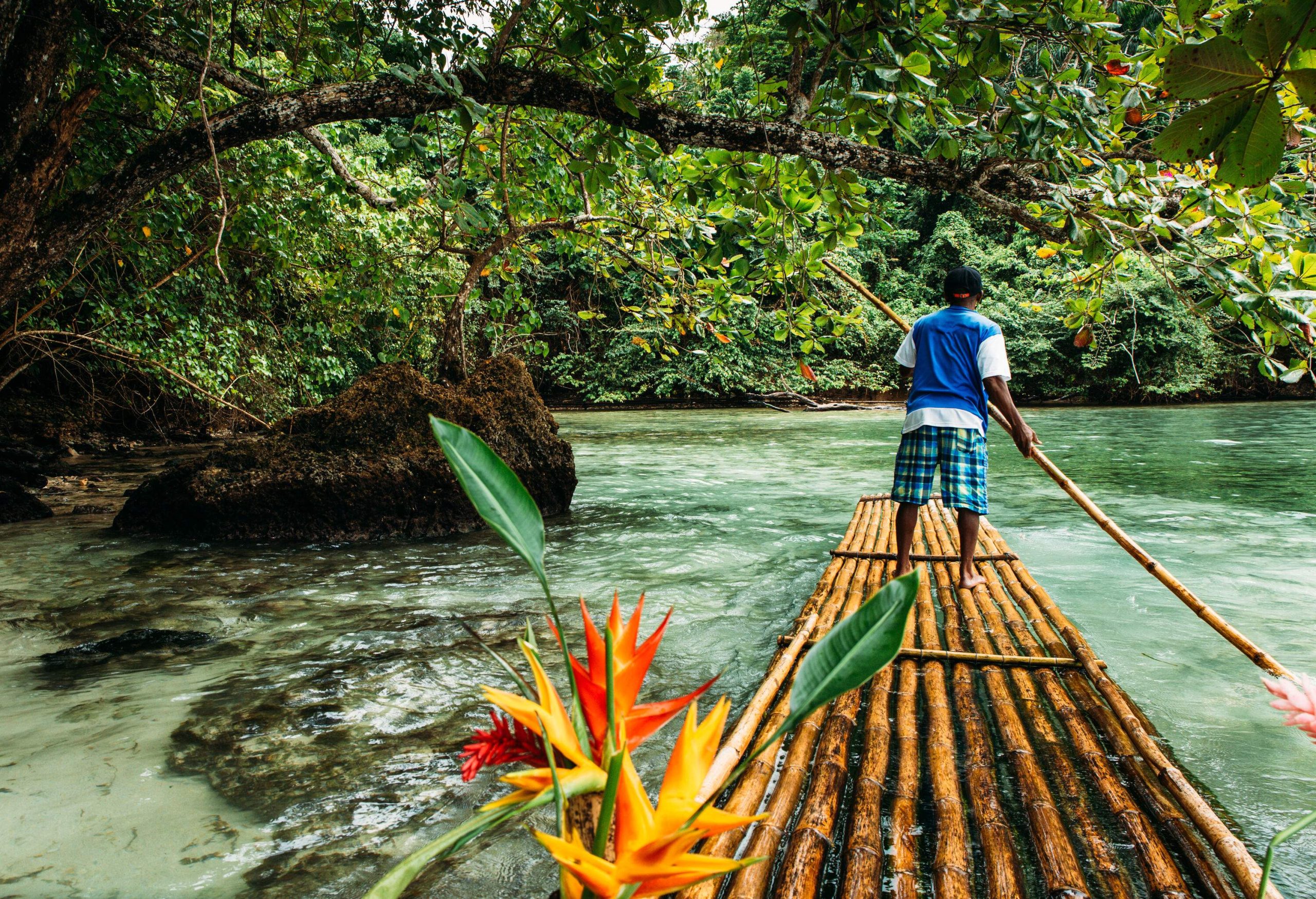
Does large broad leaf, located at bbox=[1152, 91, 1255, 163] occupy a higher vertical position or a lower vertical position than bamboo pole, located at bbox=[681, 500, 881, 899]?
higher

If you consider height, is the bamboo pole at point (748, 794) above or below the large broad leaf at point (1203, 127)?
below

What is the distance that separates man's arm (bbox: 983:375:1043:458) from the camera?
323cm

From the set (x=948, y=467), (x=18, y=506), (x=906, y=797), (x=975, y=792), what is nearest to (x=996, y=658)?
(x=975, y=792)

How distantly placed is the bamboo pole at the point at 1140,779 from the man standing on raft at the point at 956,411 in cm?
83

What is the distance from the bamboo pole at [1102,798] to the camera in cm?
130

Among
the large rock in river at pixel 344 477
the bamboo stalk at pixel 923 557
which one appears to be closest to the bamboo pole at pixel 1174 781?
the bamboo stalk at pixel 923 557

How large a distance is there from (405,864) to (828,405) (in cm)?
1713

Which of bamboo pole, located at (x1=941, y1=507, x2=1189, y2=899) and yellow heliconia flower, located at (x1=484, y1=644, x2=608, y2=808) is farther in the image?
bamboo pole, located at (x1=941, y1=507, x2=1189, y2=899)

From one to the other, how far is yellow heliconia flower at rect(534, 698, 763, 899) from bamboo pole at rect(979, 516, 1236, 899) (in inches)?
41.7

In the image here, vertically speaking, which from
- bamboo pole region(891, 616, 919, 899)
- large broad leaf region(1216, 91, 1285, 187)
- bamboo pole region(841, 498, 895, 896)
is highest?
large broad leaf region(1216, 91, 1285, 187)

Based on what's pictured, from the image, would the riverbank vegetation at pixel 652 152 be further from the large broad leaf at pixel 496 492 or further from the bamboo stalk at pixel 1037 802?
the bamboo stalk at pixel 1037 802

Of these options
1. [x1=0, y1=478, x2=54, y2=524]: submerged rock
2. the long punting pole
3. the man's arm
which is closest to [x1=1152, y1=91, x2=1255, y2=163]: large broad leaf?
the long punting pole

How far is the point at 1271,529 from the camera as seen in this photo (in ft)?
16.7

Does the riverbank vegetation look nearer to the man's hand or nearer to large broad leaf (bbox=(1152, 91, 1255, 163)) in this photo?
large broad leaf (bbox=(1152, 91, 1255, 163))
